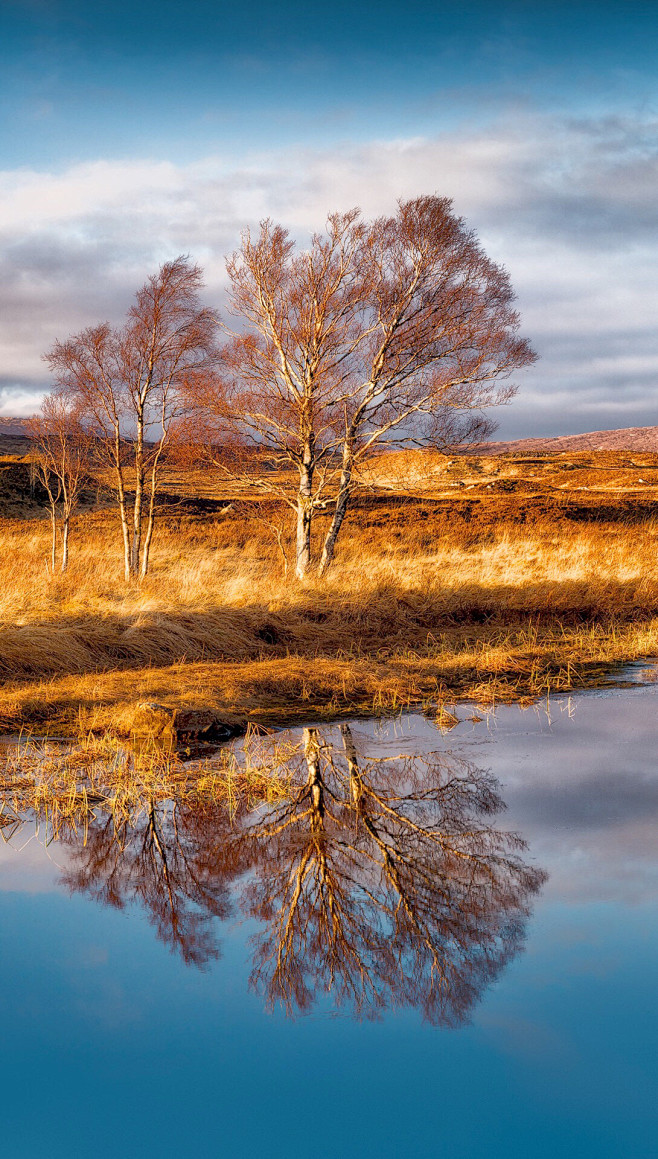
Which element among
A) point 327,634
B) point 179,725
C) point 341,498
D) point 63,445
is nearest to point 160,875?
point 179,725

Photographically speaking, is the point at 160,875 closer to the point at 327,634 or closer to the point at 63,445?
the point at 327,634

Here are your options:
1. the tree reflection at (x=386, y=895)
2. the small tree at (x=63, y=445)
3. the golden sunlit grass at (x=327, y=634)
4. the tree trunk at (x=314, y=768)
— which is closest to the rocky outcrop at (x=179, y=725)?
the golden sunlit grass at (x=327, y=634)

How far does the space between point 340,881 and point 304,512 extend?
45.2ft

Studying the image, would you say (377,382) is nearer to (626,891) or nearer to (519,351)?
(519,351)

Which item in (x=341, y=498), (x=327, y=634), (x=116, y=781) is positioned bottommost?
(x=327, y=634)

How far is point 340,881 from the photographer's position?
4.57 metres

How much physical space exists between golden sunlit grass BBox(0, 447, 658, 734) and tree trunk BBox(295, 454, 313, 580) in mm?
875

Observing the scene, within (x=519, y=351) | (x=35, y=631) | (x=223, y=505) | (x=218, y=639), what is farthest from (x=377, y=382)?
(x=223, y=505)

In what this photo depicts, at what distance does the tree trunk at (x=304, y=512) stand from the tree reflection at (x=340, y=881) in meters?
11.5

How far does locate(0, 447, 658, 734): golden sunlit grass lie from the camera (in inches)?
371

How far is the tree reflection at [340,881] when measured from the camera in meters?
3.78

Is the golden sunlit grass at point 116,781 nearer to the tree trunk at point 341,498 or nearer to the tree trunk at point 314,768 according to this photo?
the tree trunk at point 314,768

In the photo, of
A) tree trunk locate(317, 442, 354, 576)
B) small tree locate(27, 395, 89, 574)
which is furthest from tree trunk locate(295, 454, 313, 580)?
small tree locate(27, 395, 89, 574)

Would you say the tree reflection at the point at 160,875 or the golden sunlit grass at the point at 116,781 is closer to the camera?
the tree reflection at the point at 160,875
